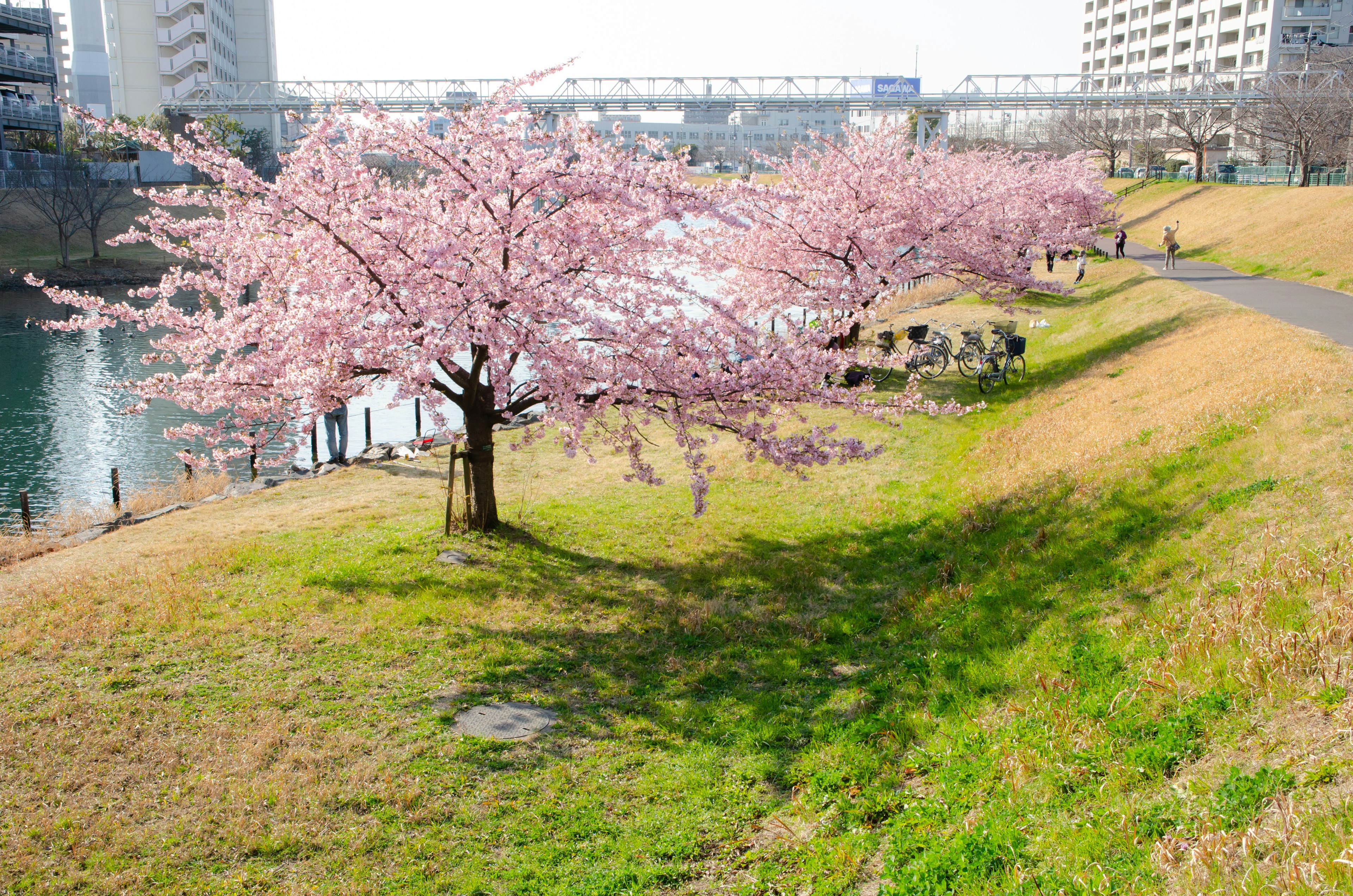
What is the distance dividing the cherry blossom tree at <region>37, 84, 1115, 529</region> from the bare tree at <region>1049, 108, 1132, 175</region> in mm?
77754

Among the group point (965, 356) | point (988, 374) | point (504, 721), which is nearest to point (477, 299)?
point (504, 721)

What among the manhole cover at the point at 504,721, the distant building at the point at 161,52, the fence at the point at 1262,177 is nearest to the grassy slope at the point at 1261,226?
the fence at the point at 1262,177

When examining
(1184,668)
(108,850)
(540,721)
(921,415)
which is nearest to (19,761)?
(108,850)

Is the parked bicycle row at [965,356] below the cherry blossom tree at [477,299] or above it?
below

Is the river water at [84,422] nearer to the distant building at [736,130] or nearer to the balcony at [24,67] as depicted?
the balcony at [24,67]

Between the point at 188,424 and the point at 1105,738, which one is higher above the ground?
the point at 188,424

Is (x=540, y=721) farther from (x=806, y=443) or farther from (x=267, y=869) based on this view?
(x=806, y=443)

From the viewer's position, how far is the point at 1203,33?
321ft

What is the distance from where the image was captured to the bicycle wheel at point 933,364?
2409cm

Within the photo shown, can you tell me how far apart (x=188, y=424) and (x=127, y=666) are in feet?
13.2

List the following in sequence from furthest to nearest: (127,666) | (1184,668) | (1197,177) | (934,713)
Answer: (1197,177) → (127,666) → (934,713) → (1184,668)

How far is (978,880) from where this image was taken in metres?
5.43

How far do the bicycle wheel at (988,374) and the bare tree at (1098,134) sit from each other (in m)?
66.4

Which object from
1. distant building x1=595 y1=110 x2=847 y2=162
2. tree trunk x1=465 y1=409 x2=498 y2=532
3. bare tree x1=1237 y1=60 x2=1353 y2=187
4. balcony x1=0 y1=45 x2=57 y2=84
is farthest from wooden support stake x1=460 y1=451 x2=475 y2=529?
distant building x1=595 y1=110 x2=847 y2=162
